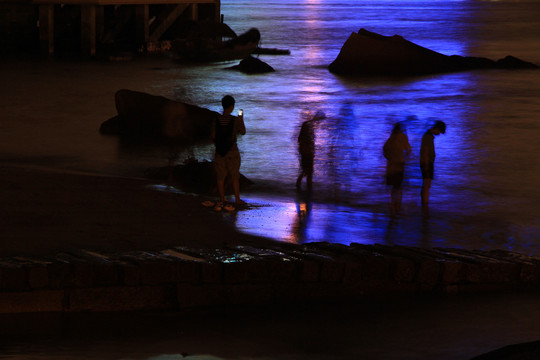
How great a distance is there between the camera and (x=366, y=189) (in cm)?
1427

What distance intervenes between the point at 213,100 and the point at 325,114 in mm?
4288

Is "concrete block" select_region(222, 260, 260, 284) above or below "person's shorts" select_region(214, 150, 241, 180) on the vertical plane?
below

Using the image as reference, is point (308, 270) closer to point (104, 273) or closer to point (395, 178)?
point (104, 273)

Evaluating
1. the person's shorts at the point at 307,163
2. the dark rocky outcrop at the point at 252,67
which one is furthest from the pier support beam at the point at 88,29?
the person's shorts at the point at 307,163

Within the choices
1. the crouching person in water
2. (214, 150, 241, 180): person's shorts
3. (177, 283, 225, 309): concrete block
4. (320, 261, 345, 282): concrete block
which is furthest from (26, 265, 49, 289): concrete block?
(214, 150, 241, 180): person's shorts

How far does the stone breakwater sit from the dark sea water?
7.06 feet

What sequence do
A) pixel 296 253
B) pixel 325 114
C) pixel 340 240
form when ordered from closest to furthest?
pixel 296 253
pixel 340 240
pixel 325 114

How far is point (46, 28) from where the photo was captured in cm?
3938

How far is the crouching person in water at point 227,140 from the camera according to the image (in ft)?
34.3

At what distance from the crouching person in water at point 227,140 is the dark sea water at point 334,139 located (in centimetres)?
59

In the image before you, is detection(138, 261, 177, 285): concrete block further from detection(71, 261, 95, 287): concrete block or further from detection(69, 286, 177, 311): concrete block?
detection(71, 261, 95, 287): concrete block

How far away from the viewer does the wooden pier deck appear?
3834 cm

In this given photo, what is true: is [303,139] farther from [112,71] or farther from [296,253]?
[112,71]

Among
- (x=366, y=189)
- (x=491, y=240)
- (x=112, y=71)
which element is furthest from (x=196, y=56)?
(x=491, y=240)
